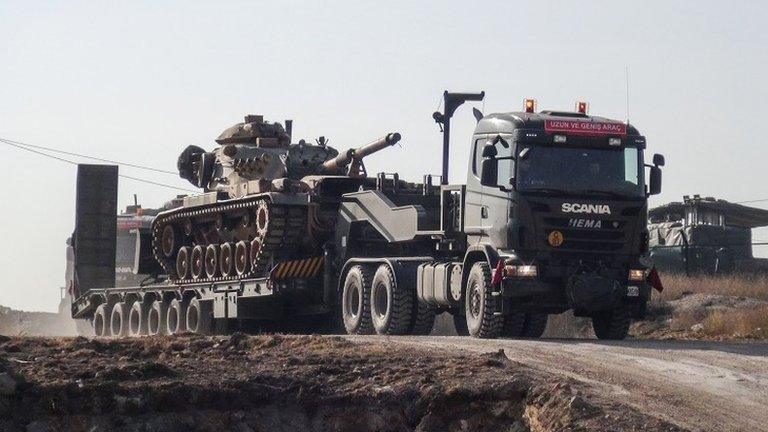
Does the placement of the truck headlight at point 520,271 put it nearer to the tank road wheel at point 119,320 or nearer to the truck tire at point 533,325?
the truck tire at point 533,325

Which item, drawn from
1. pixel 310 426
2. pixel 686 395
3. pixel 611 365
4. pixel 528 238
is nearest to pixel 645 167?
pixel 528 238

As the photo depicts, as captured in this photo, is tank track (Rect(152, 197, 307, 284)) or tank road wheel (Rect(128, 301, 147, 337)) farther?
tank road wheel (Rect(128, 301, 147, 337))

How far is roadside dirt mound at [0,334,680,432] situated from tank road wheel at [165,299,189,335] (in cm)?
1286

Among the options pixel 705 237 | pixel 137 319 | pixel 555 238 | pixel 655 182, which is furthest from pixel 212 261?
pixel 705 237

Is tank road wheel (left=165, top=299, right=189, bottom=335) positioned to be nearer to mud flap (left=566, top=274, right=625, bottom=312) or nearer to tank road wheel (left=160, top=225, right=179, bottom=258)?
tank road wheel (left=160, top=225, right=179, bottom=258)

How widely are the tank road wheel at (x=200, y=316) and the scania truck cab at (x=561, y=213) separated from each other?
7.99m

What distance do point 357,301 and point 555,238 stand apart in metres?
4.53

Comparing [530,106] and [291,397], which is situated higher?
[530,106]

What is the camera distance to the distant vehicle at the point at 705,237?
3616cm

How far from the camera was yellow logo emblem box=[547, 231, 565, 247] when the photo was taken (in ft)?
65.8

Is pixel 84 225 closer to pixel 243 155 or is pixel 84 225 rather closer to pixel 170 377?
pixel 243 155

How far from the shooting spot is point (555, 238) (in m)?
20.1

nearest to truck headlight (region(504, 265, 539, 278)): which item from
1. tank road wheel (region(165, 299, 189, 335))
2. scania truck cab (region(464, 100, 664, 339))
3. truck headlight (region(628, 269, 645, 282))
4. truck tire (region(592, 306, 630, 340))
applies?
scania truck cab (region(464, 100, 664, 339))

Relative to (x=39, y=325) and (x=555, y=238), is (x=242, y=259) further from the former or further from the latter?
(x=39, y=325)
